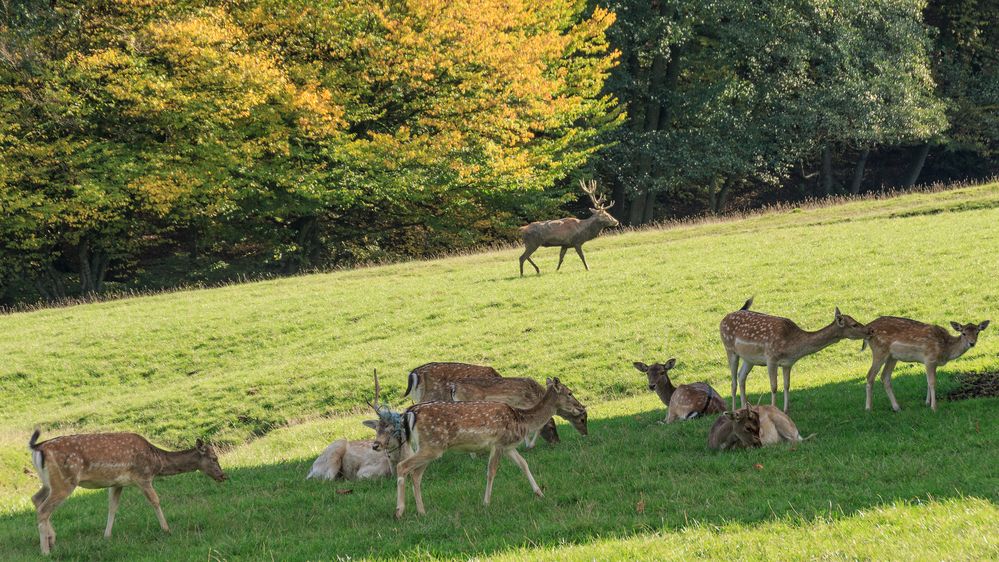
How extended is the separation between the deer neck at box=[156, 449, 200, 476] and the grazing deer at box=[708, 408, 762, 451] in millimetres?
5399

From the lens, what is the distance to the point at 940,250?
72.7 feet

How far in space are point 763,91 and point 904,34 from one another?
6247 mm

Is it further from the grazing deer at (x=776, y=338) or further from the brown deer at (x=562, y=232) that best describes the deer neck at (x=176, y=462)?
the brown deer at (x=562, y=232)

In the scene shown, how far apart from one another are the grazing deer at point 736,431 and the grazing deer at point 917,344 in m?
1.92

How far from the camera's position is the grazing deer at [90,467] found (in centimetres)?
915

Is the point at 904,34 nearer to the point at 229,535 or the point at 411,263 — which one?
the point at 411,263

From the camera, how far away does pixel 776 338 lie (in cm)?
1205

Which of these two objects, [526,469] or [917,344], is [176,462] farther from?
[917,344]

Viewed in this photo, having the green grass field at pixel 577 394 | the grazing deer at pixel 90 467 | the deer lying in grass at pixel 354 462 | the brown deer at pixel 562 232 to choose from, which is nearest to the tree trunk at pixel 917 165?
the green grass field at pixel 577 394

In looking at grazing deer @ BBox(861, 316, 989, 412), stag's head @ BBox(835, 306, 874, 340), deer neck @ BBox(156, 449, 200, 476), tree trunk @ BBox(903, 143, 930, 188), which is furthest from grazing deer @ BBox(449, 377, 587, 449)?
tree trunk @ BBox(903, 143, 930, 188)

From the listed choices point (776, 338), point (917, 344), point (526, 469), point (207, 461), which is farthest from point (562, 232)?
point (526, 469)

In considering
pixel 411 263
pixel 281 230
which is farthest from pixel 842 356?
pixel 281 230

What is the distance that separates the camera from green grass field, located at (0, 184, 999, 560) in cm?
808

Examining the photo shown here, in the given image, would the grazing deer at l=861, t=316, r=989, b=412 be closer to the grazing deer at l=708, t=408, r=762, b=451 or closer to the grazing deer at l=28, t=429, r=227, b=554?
the grazing deer at l=708, t=408, r=762, b=451
